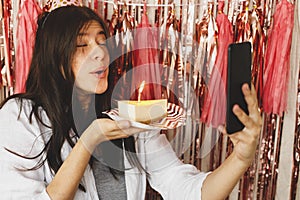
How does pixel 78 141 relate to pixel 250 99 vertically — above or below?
below

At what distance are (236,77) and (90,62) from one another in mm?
482

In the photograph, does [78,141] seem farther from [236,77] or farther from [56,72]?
[236,77]

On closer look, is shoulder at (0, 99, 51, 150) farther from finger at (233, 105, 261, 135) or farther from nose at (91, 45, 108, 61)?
finger at (233, 105, 261, 135)

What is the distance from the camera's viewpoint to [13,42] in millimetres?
1872

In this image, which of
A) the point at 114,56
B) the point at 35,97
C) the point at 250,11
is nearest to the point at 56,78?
the point at 35,97

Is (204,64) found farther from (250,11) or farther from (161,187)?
(161,187)

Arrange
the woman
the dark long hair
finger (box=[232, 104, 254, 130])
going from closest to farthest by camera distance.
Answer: finger (box=[232, 104, 254, 130]) < the woman < the dark long hair

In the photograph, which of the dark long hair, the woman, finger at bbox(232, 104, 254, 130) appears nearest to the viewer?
finger at bbox(232, 104, 254, 130)

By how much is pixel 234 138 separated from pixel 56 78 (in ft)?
1.79

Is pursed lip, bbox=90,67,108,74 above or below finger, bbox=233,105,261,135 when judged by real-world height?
above

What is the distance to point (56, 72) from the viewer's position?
1.48 metres

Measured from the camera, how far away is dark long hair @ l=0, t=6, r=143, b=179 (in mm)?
1458

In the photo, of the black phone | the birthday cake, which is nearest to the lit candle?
the birthday cake

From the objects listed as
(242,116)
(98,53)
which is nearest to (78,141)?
(98,53)
